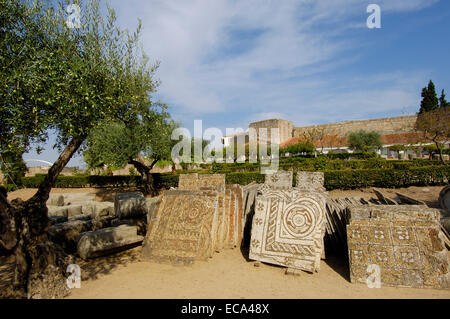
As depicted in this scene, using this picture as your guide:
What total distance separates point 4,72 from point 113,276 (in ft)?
12.7

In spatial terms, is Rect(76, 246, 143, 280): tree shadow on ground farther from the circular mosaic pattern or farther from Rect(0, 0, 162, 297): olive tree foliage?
the circular mosaic pattern

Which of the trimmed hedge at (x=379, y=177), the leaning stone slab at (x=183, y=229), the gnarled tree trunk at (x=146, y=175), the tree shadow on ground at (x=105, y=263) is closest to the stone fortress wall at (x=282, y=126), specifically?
the trimmed hedge at (x=379, y=177)

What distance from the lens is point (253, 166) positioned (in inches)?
776

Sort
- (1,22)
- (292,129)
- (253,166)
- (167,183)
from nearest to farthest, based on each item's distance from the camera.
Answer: (1,22) → (167,183) → (253,166) → (292,129)

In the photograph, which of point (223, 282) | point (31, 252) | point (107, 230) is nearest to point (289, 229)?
point (223, 282)

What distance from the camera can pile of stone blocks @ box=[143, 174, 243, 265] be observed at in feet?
18.2

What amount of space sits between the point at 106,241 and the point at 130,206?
75.8 inches

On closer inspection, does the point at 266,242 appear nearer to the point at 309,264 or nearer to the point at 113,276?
the point at 309,264

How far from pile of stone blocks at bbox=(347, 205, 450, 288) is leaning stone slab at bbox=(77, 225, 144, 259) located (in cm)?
496

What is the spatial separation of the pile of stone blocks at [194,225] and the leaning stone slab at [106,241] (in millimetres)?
653

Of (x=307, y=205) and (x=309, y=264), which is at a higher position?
(x=307, y=205)

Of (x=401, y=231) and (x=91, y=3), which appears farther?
(x=91, y=3)

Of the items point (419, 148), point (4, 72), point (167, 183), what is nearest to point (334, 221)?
point (4, 72)

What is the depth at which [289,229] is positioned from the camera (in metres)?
5.19
